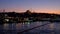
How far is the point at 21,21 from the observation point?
86.8m

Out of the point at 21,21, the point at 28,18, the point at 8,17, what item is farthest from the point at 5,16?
the point at 28,18

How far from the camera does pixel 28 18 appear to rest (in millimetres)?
92688

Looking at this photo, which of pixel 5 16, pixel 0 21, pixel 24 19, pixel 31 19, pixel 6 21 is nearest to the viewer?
pixel 0 21

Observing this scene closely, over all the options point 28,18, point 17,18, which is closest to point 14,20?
point 17,18

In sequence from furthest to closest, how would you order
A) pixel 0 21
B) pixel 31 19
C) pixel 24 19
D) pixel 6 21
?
pixel 31 19
pixel 24 19
pixel 6 21
pixel 0 21

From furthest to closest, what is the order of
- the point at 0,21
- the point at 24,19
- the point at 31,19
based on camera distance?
the point at 31,19 → the point at 24,19 → the point at 0,21

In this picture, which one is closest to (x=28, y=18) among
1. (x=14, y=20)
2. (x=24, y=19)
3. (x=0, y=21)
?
(x=24, y=19)

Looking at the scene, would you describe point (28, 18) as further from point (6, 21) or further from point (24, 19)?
point (6, 21)

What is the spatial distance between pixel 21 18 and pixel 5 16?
24.3ft

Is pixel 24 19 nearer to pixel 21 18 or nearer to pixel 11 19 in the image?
pixel 21 18

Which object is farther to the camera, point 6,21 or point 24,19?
point 24,19

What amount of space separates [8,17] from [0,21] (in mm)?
13000

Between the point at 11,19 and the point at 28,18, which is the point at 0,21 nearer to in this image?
the point at 11,19

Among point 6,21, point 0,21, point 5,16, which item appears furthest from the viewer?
point 5,16
